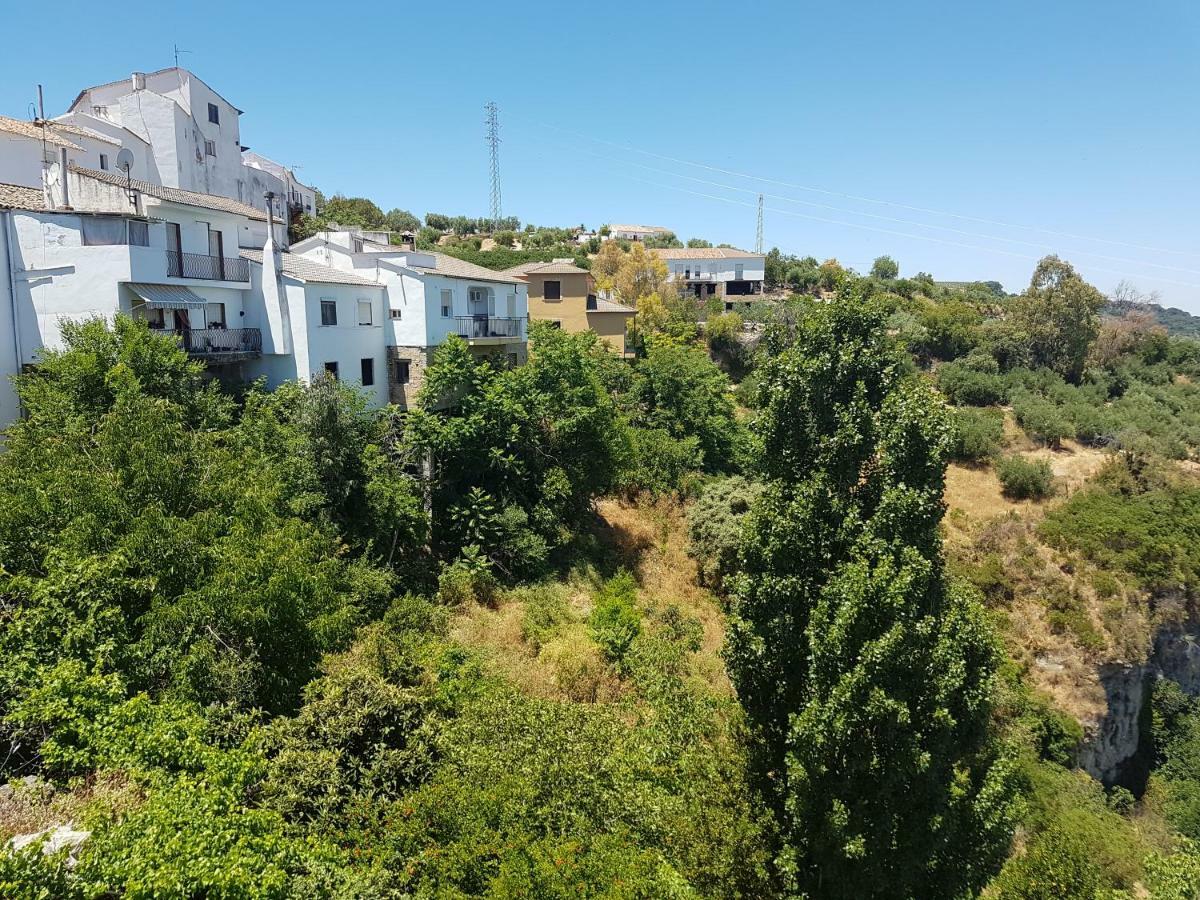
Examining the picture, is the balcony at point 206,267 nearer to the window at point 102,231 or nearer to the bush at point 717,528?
the window at point 102,231

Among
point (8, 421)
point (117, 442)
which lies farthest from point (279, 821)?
point (8, 421)

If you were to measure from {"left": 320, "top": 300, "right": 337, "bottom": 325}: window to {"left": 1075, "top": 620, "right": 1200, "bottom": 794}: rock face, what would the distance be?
106ft

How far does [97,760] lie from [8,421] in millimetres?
17781

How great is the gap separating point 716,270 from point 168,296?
Result: 58275 millimetres

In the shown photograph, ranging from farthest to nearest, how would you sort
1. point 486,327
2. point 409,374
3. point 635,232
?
1. point 635,232
2. point 486,327
3. point 409,374

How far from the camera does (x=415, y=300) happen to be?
2928 cm

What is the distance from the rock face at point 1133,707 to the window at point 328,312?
32.2 meters

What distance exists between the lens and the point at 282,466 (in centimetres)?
2019

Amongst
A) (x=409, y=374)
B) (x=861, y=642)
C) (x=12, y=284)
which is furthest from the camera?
(x=409, y=374)

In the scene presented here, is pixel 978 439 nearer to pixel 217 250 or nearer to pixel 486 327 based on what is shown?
pixel 486 327

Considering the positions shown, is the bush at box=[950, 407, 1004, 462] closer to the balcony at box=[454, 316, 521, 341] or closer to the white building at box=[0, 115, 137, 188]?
the balcony at box=[454, 316, 521, 341]

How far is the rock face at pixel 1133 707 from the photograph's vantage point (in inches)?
1022

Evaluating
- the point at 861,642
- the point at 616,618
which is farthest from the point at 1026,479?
the point at 861,642

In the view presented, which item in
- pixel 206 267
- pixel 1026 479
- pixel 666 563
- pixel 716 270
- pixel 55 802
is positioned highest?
pixel 716 270
